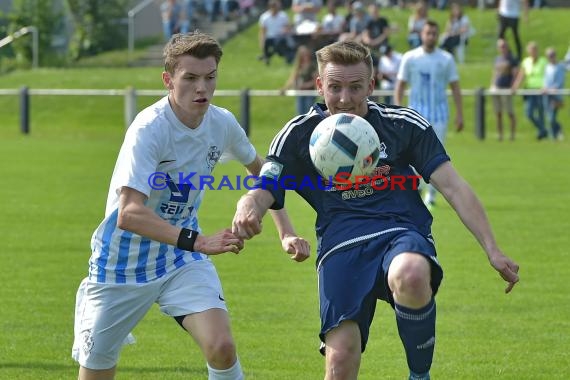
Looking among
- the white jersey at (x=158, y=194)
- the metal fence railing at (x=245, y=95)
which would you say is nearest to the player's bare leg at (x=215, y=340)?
the white jersey at (x=158, y=194)

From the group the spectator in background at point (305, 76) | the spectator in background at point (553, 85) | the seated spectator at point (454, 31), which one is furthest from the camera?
the seated spectator at point (454, 31)

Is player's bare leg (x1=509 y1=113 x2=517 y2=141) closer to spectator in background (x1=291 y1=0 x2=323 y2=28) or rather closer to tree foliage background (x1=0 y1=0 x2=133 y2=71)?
spectator in background (x1=291 y1=0 x2=323 y2=28)

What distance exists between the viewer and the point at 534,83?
28.6 metres

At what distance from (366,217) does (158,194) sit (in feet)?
3.32

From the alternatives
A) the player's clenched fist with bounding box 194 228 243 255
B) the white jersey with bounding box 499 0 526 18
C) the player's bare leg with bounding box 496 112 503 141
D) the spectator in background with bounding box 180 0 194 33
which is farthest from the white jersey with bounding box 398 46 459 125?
the spectator in background with bounding box 180 0 194 33

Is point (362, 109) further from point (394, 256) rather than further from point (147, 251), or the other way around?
point (147, 251)

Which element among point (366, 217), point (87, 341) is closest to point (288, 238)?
point (366, 217)

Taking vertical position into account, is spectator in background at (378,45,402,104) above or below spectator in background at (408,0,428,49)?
below

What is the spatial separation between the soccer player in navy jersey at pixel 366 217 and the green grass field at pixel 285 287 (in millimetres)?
1656

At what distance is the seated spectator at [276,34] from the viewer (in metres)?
34.0

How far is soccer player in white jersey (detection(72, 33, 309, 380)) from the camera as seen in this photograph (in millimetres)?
5945

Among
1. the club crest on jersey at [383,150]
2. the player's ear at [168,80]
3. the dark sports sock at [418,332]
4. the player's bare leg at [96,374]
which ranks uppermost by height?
the player's ear at [168,80]

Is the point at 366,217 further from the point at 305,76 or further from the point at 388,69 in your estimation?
the point at 305,76

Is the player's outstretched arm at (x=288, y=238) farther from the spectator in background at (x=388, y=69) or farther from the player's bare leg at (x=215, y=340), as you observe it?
the spectator in background at (x=388, y=69)
